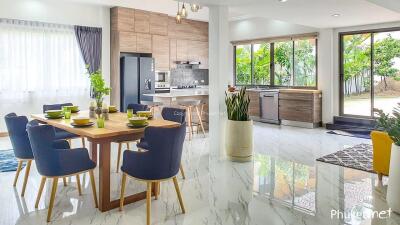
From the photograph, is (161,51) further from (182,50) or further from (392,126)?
(392,126)

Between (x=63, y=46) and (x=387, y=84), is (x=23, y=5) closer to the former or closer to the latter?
(x=63, y=46)

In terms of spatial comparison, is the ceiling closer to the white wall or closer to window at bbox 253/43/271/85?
the white wall

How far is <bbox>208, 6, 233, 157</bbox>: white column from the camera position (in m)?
5.21

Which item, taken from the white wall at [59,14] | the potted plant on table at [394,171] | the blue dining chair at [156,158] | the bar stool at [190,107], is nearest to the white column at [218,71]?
the bar stool at [190,107]

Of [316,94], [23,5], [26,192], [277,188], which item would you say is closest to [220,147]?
[277,188]

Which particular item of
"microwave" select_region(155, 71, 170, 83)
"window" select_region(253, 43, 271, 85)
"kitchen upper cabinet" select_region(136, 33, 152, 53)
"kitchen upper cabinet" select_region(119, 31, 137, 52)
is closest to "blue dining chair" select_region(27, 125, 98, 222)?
"kitchen upper cabinet" select_region(119, 31, 137, 52)

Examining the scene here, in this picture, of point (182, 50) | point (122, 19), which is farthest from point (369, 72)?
point (122, 19)

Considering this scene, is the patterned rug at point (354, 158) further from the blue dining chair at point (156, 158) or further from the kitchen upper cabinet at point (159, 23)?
the kitchen upper cabinet at point (159, 23)

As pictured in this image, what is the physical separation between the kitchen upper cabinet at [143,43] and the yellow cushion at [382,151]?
6.10m

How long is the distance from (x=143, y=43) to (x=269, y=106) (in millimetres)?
3738

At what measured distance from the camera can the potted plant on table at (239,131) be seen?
4.91 m

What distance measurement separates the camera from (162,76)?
913cm

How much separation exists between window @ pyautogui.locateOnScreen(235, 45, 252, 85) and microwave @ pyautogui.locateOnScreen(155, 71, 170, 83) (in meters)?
2.50

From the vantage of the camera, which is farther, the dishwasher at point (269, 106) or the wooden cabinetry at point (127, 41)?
the dishwasher at point (269, 106)
